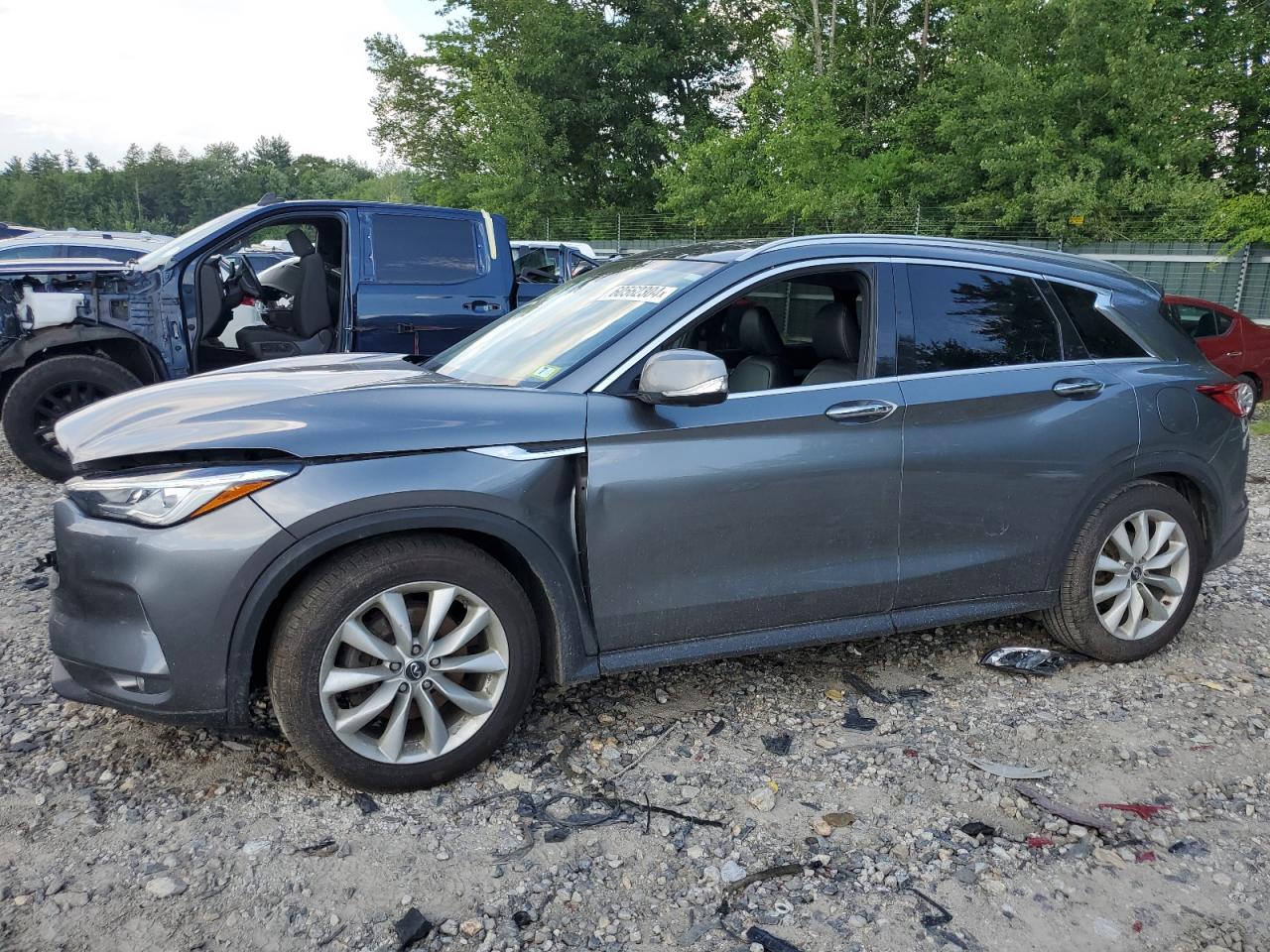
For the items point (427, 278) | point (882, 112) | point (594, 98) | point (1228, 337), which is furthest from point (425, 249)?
point (594, 98)

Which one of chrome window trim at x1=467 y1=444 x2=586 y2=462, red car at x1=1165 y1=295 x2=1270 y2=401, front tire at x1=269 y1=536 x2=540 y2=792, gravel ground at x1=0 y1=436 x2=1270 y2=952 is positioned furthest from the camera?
red car at x1=1165 y1=295 x2=1270 y2=401

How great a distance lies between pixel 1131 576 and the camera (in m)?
4.05

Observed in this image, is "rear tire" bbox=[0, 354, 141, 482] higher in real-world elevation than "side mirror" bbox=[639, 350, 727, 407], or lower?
lower

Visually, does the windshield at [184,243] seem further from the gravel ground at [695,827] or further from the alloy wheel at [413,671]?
the alloy wheel at [413,671]

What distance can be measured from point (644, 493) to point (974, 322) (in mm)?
1564

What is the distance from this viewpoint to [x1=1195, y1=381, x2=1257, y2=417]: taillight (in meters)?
4.14

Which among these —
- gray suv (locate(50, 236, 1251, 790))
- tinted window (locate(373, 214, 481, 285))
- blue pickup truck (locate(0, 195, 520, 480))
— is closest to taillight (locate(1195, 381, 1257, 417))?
gray suv (locate(50, 236, 1251, 790))

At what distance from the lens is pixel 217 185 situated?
11488 cm

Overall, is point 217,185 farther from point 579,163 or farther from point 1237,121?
point 1237,121

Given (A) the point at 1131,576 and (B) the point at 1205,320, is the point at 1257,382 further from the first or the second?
(A) the point at 1131,576

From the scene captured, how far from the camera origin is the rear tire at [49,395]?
6750 millimetres

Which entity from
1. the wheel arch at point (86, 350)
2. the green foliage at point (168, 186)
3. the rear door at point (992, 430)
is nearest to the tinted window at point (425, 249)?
the wheel arch at point (86, 350)

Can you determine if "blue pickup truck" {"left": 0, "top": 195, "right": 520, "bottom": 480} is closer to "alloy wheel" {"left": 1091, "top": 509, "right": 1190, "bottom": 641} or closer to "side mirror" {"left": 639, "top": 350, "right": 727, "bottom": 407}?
"side mirror" {"left": 639, "top": 350, "right": 727, "bottom": 407}

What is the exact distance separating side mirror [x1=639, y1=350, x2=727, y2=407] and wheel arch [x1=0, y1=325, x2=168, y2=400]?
500 centimetres
